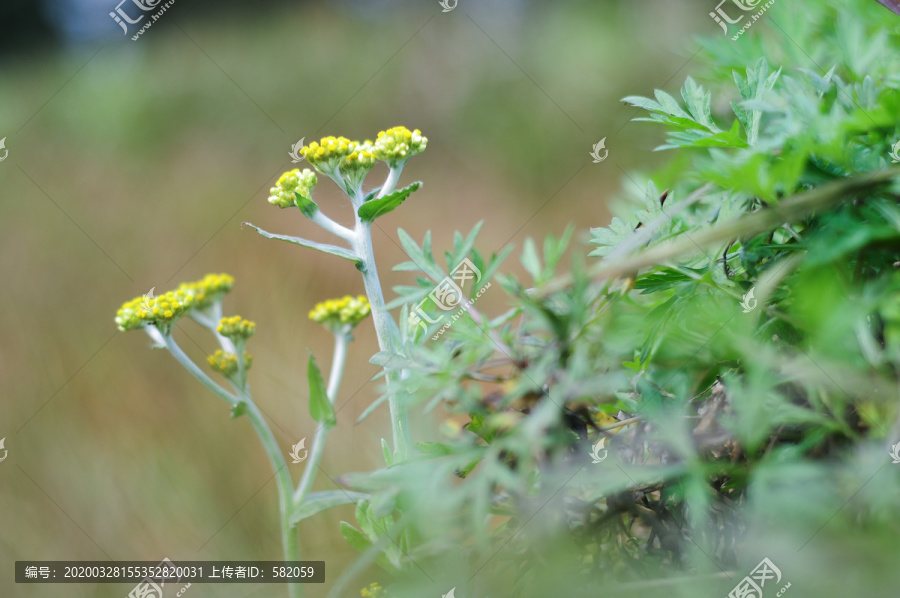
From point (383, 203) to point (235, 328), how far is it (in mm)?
182

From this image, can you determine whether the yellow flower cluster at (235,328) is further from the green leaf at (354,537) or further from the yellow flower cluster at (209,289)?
the green leaf at (354,537)

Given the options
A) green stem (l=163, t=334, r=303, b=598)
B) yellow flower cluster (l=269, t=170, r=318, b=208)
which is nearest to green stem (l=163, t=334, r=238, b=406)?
green stem (l=163, t=334, r=303, b=598)

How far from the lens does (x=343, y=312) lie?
0.43m

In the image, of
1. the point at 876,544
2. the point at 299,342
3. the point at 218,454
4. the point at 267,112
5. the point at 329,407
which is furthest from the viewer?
the point at 267,112

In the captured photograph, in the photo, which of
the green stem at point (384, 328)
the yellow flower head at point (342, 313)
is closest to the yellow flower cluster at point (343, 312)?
the yellow flower head at point (342, 313)

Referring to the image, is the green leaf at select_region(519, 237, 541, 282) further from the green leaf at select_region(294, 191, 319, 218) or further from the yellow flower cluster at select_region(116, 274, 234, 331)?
the yellow flower cluster at select_region(116, 274, 234, 331)

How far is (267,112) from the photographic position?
192 cm

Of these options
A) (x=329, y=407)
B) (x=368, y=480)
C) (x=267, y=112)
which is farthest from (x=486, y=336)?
(x=267, y=112)

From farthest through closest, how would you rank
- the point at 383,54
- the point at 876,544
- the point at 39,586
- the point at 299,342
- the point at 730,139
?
1. the point at 383,54
2. the point at 299,342
3. the point at 39,586
4. the point at 730,139
5. the point at 876,544

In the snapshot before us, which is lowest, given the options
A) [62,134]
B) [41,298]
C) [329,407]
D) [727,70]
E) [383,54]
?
[329,407]

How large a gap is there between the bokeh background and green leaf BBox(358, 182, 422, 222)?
110 millimetres

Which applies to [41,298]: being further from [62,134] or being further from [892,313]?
[892,313]

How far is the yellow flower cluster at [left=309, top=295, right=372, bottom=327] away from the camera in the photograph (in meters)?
Answer: 0.43

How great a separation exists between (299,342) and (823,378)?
0.77 meters
